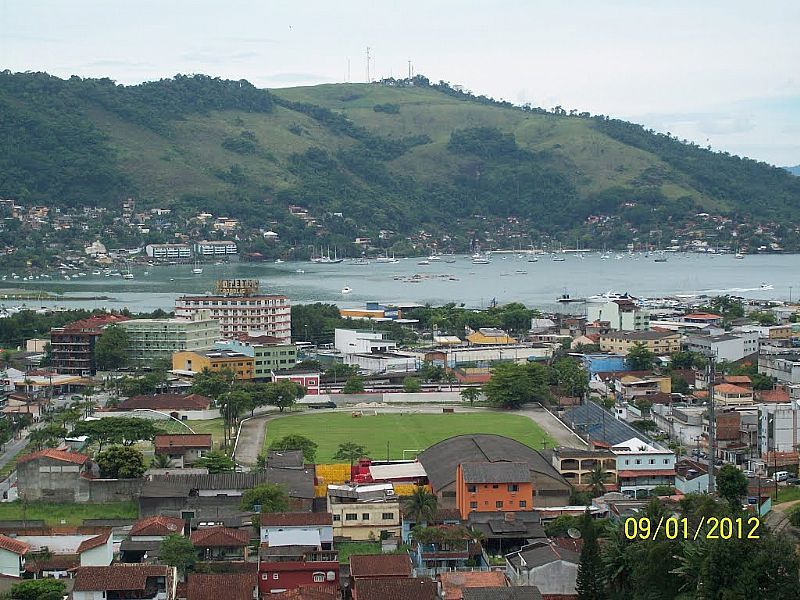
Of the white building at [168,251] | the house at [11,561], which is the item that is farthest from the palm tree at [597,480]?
the white building at [168,251]

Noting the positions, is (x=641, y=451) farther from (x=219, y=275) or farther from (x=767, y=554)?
(x=219, y=275)

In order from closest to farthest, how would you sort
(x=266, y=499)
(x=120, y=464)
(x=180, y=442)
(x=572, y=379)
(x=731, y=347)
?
(x=266, y=499) → (x=120, y=464) → (x=180, y=442) → (x=572, y=379) → (x=731, y=347)

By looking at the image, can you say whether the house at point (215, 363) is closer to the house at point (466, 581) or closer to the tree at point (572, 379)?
the tree at point (572, 379)

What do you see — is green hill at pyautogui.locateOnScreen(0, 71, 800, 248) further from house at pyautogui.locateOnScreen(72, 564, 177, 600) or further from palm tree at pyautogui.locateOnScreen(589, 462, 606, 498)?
house at pyautogui.locateOnScreen(72, 564, 177, 600)

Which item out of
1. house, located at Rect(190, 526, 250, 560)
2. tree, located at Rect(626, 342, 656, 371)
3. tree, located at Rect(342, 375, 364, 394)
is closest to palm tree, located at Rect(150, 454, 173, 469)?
house, located at Rect(190, 526, 250, 560)

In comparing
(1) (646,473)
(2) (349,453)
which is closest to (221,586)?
(2) (349,453)
